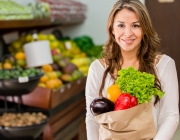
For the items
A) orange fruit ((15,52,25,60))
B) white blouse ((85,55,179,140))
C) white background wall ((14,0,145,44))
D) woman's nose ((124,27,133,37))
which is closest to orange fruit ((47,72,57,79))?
orange fruit ((15,52,25,60))

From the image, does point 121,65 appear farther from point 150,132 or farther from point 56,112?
point 56,112

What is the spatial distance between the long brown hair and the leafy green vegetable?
14 cm

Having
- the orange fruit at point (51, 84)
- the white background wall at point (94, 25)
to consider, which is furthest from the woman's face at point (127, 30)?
the white background wall at point (94, 25)

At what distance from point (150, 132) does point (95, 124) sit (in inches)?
11.4

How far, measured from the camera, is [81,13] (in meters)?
5.83

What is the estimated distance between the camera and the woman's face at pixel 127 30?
1.66 meters

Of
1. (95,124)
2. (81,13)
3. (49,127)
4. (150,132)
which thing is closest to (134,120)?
(150,132)

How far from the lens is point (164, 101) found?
166 centimetres

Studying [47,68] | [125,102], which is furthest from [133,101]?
[47,68]

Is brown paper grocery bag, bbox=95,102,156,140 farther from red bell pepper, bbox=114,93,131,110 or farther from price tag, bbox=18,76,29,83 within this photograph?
price tag, bbox=18,76,29,83

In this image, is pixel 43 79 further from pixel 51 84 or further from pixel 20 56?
pixel 20 56

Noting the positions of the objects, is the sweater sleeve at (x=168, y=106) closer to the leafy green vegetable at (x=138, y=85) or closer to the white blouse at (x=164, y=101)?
the white blouse at (x=164, y=101)

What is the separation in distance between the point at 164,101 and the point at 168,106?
0.08ft

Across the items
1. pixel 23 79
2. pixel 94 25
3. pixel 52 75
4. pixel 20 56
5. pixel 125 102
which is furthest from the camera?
pixel 94 25
